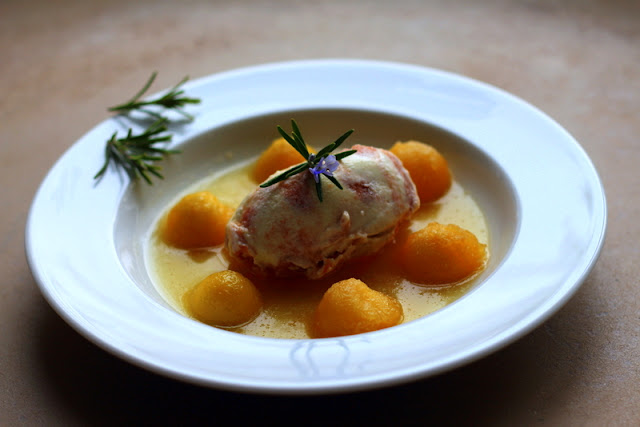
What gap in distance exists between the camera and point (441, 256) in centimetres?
Result: 215

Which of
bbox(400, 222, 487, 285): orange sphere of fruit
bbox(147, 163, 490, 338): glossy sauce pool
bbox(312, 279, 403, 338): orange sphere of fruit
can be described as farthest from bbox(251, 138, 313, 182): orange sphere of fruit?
bbox(312, 279, 403, 338): orange sphere of fruit

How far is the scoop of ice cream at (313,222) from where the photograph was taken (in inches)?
83.1

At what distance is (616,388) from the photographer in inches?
72.4

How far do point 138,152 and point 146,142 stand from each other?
0.17ft

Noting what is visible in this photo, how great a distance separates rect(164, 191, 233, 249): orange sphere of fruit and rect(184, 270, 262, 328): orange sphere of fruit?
310mm

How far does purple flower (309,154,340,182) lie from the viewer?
211 cm

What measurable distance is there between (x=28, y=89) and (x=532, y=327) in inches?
120

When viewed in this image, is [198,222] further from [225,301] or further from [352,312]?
[352,312]

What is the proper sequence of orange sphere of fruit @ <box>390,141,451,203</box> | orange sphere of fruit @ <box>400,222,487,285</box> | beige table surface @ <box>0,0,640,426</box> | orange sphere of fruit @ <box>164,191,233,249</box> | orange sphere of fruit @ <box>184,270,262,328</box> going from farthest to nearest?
orange sphere of fruit @ <box>390,141,451,203</box>
orange sphere of fruit @ <box>164,191,233,249</box>
orange sphere of fruit @ <box>400,222,487,285</box>
orange sphere of fruit @ <box>184,270,262,328</box>
beige table surface @ <box>0,0,640,426</box>

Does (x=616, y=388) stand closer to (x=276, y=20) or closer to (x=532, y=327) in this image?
(x=532, y=327)

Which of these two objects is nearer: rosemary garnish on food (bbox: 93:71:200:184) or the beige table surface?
the beige table surface

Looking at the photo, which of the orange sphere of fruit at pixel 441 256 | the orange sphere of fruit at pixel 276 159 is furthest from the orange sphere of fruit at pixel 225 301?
the orange sphere of fruit at pixel 276 159

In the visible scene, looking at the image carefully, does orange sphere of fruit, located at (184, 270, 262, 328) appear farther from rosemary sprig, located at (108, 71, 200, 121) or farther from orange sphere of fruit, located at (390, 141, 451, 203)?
rosemary sprig, located at (108, 71, 200, 121)

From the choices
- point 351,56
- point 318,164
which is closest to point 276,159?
point 318,164
